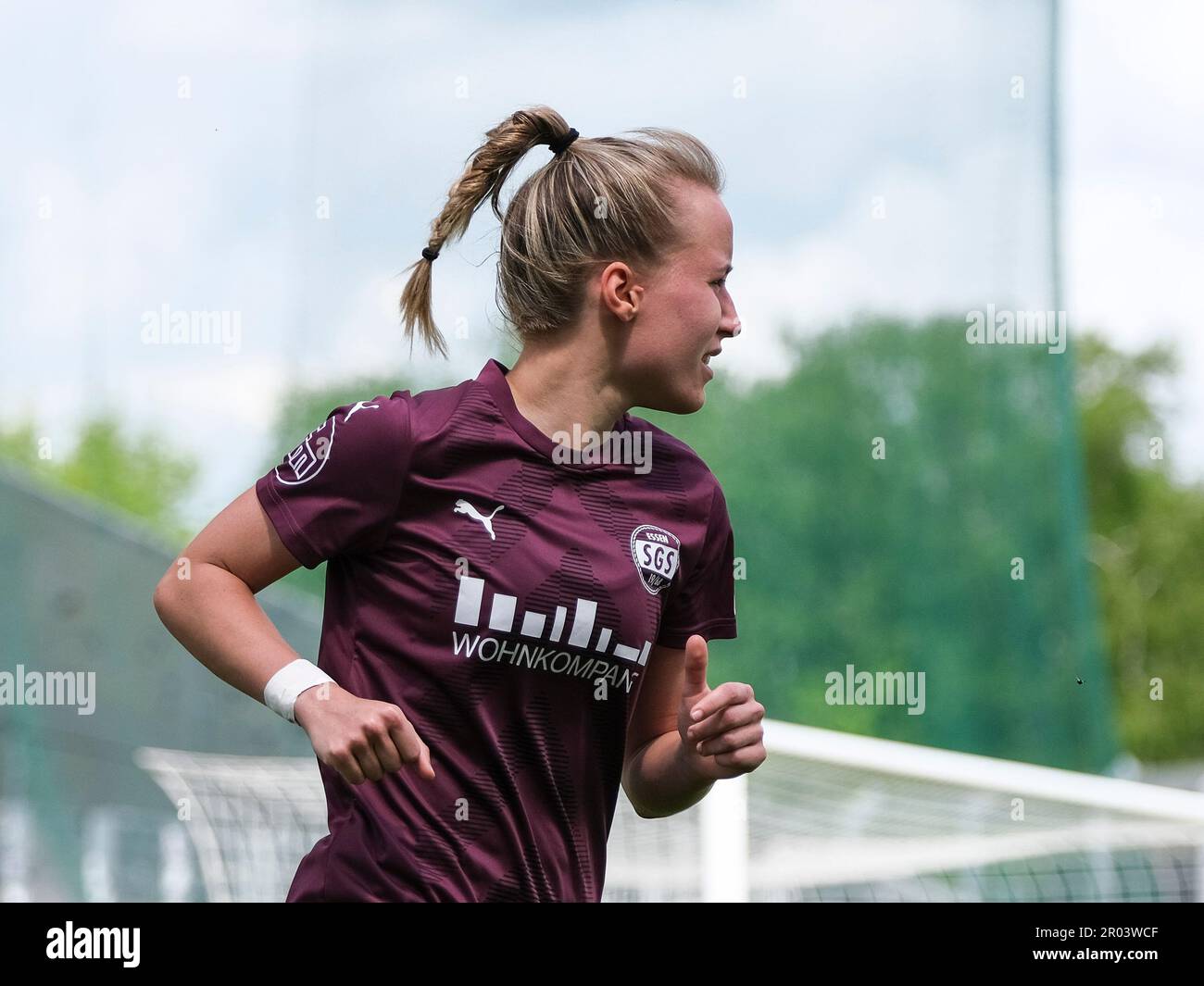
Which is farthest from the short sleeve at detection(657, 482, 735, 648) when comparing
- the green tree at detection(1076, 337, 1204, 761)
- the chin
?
the green tree at detection(1076, 337, 1204, 761)

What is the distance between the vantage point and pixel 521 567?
1.90 m

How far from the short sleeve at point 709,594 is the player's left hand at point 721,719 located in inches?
9.4

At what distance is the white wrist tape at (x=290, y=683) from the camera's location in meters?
1.76

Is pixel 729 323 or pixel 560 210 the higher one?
pixel 560 210

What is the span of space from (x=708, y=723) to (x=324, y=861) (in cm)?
55
